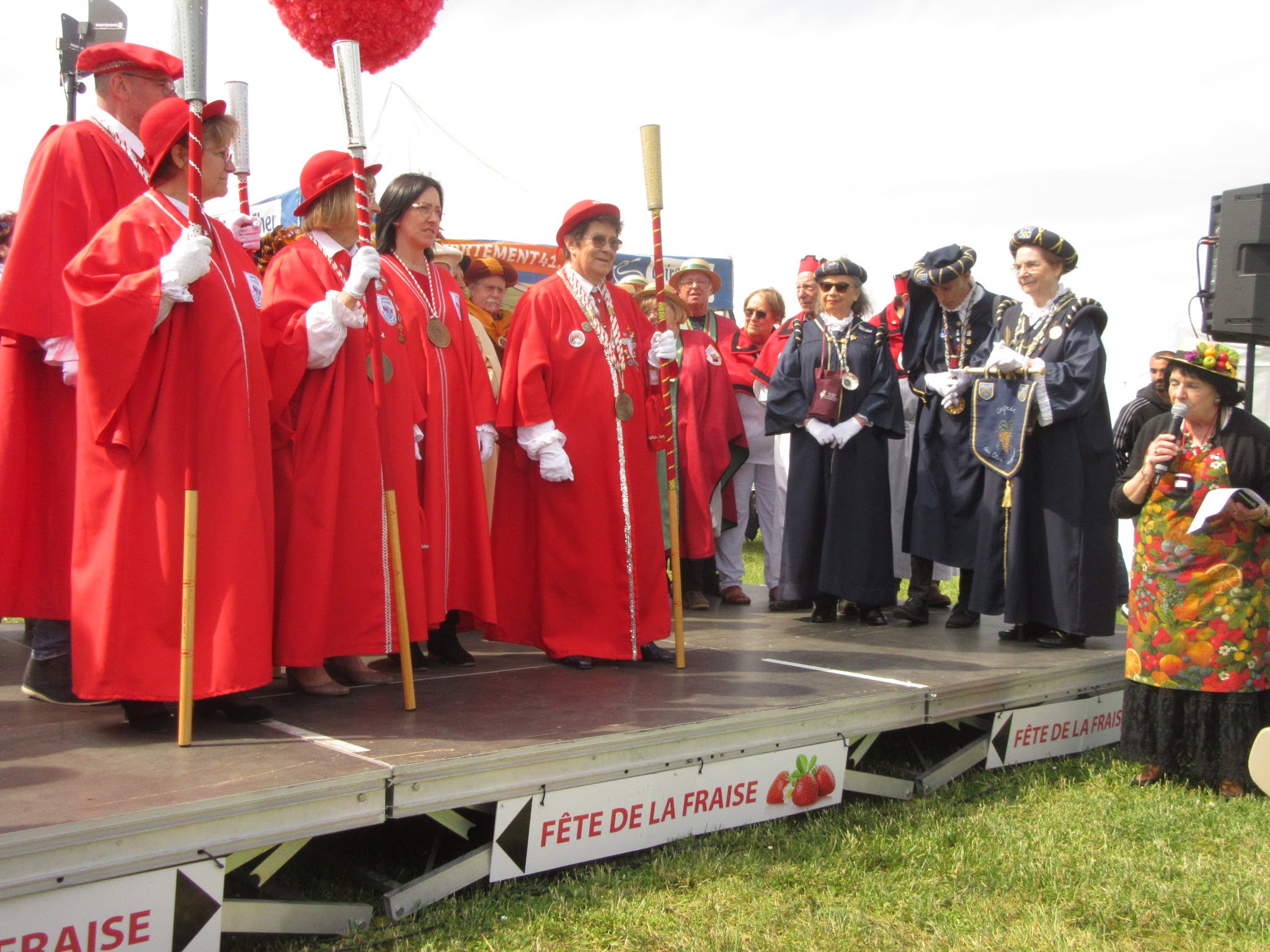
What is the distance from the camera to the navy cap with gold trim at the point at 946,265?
5.75m

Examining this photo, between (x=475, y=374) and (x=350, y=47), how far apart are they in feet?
4.79

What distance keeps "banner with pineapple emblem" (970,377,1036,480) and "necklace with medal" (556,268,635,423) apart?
5.76ft

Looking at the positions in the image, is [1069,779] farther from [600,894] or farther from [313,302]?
[313,302]

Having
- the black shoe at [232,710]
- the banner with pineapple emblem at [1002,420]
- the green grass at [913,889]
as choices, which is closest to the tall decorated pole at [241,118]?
the black shoe at [232,710]

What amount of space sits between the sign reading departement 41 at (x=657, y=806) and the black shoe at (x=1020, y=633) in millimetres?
1829

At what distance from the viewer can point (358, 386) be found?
394cm

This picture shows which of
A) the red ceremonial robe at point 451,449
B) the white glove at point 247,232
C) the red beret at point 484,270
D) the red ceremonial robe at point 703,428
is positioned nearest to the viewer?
the white glove at point 247,232

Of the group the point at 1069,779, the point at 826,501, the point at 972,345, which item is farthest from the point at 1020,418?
the point at 1069,779

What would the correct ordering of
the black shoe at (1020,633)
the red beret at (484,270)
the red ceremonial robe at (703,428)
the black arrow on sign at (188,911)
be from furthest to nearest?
1. the red beret at (484,270)
2. the red ceremonial robe at (703,428)
3. the black shoe at (1020,633)
4. the black arrow on sign at (188,911)

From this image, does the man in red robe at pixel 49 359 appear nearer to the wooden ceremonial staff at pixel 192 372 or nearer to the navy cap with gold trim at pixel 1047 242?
the wooden ceremonial staff at pixel 192 372

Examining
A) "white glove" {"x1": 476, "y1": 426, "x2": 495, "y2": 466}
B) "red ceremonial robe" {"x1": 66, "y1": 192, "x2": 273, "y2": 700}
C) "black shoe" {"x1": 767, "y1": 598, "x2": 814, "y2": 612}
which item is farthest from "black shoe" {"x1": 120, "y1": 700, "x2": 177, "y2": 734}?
"black shoe" {"x1": 767, "y1": 598, "x2": 814, "y2": 612}

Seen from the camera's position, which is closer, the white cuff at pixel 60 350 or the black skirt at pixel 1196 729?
the white cuff at pixel 60 350

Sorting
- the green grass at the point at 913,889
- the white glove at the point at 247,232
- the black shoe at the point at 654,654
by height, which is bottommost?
the green grass at the point at 913,889

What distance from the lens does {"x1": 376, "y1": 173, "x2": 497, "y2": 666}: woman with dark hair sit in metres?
4.51
